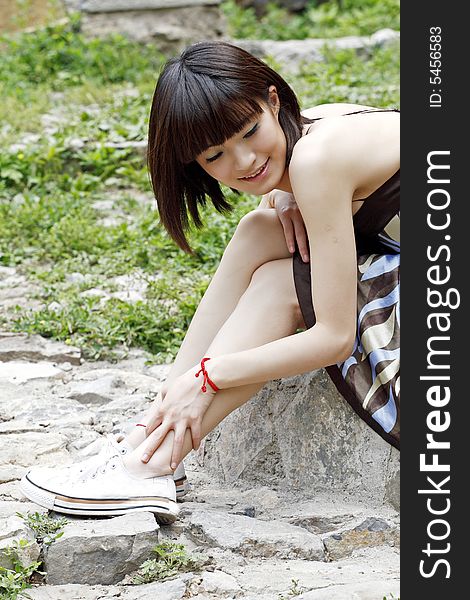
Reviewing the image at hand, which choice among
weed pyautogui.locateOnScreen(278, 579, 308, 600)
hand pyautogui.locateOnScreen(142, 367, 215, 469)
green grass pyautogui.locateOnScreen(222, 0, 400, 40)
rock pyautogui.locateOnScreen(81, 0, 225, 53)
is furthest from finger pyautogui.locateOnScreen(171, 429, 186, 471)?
green grass pyautogui.locateOnScreen(222, 0, 400, 40)

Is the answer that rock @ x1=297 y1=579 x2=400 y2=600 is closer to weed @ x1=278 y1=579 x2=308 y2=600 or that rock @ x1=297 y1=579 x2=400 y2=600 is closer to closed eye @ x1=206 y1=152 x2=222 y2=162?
weed @ x1=278 y1=579 x2=308 y2=600

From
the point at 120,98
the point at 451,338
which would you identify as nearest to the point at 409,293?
the point at 451,338

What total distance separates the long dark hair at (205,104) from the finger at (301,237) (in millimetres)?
193

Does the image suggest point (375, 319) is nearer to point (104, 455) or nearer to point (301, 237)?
point (301, 237)

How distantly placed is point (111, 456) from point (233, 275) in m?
0.61

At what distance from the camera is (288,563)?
252 cm

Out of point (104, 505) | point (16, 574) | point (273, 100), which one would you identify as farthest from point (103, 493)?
point (273, 100)

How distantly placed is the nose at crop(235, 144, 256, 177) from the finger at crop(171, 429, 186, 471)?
707mm

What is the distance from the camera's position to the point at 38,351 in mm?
4113

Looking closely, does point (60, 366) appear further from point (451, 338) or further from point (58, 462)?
point (451, 338)

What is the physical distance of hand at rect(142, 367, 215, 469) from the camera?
268cm

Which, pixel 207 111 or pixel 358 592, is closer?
pixel 358 592

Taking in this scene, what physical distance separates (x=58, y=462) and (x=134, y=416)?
0.42 meters

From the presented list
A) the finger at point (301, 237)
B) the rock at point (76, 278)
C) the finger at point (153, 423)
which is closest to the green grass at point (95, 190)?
the rock at point (76, 278)
